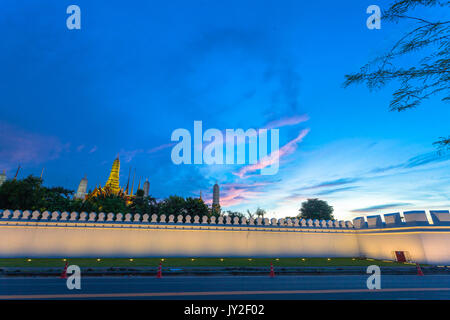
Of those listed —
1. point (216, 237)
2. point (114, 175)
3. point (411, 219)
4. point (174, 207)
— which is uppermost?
point (114, 175)

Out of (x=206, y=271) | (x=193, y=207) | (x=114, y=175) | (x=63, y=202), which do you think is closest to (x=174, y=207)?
(x=193, y=207)

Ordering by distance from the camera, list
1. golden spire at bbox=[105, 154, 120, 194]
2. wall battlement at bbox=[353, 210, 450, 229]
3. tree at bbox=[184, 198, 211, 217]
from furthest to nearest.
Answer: golden spire at bbox=[105, 154, 120, 194], tree at bbox=[184, 198, 211, 217], wall battlement at bbox=[353, 210, 450, 229]

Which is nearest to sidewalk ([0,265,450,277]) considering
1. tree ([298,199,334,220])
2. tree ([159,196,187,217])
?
tree ([159,196,187,217])

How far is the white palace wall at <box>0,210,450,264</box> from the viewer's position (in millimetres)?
16250

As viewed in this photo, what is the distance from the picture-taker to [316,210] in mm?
54438

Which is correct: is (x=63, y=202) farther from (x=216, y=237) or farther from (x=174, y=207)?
(x=216, y=237)

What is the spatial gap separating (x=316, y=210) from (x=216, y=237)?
4463cm

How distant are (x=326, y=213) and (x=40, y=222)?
2256 inches

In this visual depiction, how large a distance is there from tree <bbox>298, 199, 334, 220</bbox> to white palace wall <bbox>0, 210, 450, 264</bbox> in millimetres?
34242

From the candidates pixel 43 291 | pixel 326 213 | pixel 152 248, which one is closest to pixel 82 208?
pixel 152 248

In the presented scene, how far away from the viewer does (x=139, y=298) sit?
6477 millimetres

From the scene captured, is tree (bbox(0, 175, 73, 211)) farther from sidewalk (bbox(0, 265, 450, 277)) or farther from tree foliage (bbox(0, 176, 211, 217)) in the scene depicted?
sidewalk (bbox(0, 265, 450, 277))

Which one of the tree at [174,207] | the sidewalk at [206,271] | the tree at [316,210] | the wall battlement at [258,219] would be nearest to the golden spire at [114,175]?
the tree at [174,207]

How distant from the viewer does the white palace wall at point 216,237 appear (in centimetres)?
1625
